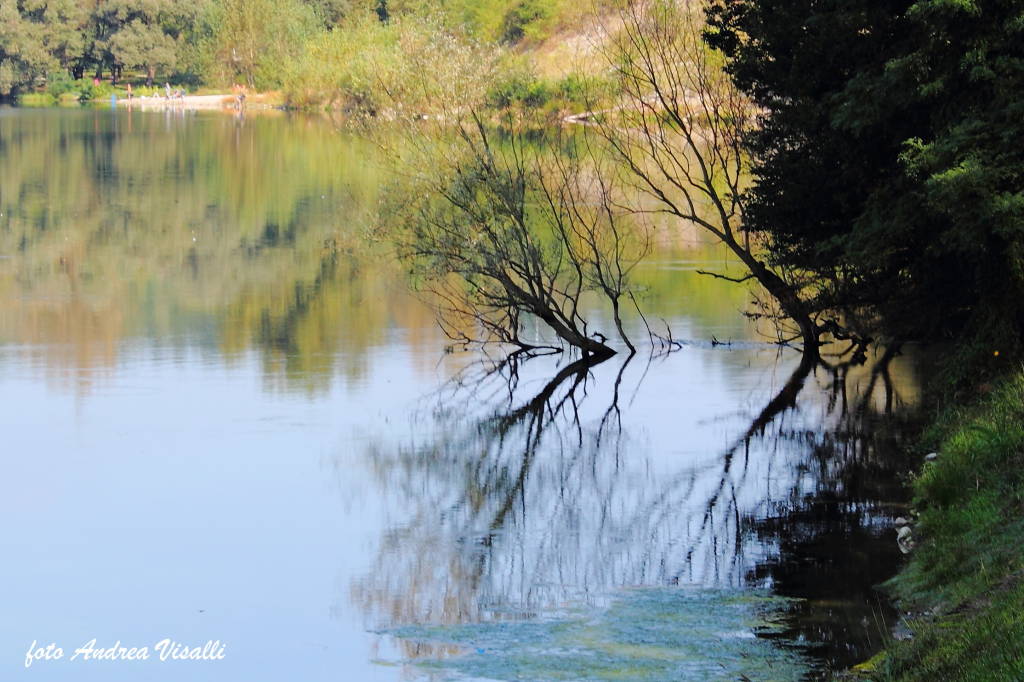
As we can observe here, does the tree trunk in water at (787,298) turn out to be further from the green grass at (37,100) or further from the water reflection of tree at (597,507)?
the green grass at (37,100)

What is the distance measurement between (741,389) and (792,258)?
7.63 ft

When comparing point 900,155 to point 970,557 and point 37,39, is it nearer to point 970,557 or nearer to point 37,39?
point 970,557

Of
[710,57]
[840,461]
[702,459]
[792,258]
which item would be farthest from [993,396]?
[710,57]

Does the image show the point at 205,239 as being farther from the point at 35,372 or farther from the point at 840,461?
the point at 840,461

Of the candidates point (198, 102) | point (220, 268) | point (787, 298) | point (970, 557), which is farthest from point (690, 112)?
point (198, 102)

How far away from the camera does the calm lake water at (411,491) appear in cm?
1068

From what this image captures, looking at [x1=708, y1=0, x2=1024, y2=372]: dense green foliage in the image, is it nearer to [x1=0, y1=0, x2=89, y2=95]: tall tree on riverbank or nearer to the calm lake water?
the calm lake water

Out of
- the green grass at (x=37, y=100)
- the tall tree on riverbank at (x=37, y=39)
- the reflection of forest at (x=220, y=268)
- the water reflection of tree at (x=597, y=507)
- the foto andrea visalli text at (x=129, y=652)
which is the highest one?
the tall tree on riverbank at (x=37, y=39)

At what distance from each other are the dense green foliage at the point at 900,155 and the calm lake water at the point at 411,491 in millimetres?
1765

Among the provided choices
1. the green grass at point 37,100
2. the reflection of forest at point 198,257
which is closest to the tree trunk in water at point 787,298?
the reflection of forest at point 198,257

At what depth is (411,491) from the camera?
50.0 ft

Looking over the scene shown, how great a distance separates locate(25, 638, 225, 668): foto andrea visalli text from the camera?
10.5 m

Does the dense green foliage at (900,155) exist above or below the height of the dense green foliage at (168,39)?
below

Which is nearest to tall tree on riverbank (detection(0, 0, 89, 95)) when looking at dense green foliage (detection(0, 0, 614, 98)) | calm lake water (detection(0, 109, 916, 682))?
dense green foliage (detection(0, 0, 614, 98))
